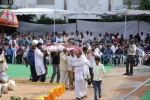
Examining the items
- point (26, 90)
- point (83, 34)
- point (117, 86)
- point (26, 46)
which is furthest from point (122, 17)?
point (26, 90)

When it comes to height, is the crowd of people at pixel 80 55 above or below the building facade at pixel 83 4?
below

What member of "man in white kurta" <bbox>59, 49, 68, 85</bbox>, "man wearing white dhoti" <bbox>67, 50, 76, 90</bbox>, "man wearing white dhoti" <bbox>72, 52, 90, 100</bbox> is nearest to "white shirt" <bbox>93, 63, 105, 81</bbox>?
"man wearing white dhoti" <bbox>72, 52, 90, 100</bbox>

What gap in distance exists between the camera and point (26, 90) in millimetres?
16141

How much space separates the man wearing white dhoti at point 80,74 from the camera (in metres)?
14.7

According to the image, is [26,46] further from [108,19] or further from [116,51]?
[108,19]

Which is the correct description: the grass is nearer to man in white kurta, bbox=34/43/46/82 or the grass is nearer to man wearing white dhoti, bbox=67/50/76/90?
man wearing white dhoti, bbox=67/50/76/90

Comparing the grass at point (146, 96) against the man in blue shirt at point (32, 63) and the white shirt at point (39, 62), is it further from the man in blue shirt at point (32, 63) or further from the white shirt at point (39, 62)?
the man in blue shirt at point (32, 63)

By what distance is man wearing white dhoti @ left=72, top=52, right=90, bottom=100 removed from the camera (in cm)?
1473

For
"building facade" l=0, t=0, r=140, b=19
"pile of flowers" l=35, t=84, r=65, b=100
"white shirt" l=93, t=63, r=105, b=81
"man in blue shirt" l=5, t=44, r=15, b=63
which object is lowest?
"pile of flowers" l=35, t=84, r=65, b=100

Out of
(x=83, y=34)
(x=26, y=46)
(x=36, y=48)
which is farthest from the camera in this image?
(x=83, y=34)

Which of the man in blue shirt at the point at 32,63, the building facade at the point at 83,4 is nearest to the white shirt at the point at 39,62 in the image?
the man in blue shirt at the point at 32,63

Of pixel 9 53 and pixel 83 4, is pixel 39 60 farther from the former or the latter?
pixel 83 4

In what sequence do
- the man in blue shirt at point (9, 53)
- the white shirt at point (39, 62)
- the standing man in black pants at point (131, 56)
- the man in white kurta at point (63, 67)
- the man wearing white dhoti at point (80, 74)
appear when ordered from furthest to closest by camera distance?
the man in blue shirt at point (9, 53) < the standing man in black pants at point (131, 56) < the white shirt at point (39, 62) < the man in white kurta at point (63, 67) < the man wearing white dhoti at point (80, 74)

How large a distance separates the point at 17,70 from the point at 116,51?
6.85 meters
